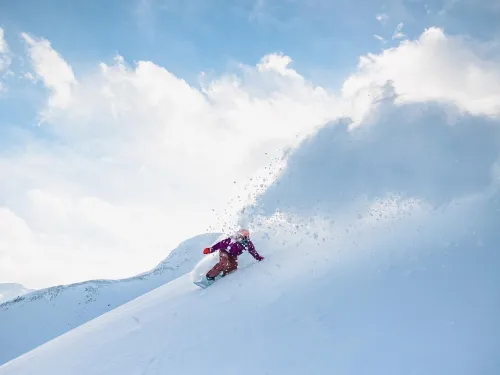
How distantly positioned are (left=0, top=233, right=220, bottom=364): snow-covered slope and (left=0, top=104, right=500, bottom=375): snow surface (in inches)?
684

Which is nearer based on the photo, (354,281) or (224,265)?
(354,281)

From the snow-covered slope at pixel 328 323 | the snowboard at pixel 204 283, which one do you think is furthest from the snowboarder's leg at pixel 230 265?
the snow-covered slope at pixel 328 323

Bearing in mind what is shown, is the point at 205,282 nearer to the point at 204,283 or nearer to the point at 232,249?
the point at 204,283

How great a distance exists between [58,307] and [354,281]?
2468cm

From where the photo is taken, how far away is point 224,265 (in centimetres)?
737

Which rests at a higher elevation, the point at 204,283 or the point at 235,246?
the point at 235,246

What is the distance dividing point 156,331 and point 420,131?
5.89 meters

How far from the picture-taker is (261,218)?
8.38 metres

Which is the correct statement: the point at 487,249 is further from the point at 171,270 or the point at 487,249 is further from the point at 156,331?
the point at 171,270

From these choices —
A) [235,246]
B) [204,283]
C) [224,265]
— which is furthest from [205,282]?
[235,246]

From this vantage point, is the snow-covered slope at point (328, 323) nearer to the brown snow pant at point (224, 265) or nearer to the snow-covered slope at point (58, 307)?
the brown snow pant at point (224, 265)

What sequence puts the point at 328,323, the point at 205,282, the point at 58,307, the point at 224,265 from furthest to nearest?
1. the point at 58,307
2. the point at 224,265
3. the point at 205,282
4. the point at 328,323

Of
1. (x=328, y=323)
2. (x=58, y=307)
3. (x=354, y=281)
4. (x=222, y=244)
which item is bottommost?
(x=328, y=323)

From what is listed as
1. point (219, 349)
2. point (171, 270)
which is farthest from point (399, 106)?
point (171, 270)
